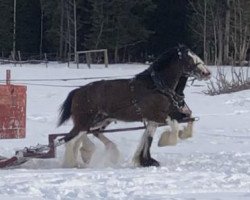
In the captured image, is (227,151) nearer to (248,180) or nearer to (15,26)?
(248,180)

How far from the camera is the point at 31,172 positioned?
923cm

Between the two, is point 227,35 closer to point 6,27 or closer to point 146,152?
point 6,27

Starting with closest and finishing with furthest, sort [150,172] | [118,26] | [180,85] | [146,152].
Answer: [150,172]
[146,152]
[180,85]
[118,26]

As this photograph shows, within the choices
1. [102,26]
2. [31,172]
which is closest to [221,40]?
[102,26]

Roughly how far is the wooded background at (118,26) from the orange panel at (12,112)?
116 ft

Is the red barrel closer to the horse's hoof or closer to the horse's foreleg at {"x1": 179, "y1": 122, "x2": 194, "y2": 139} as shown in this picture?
the horse's foreleg at {"x1": 179, "y1": 122, "x2": 194, "y2": 139}

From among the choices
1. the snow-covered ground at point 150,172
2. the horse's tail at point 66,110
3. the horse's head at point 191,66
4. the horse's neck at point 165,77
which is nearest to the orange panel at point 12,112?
the snow-covered ground at point 150,172

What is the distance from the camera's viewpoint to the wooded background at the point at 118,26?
49.6 meters

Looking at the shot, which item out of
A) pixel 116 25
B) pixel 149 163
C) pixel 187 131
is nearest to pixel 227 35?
pixel 116 25

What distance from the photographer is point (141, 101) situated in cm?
1024

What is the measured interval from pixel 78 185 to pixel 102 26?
4799cm

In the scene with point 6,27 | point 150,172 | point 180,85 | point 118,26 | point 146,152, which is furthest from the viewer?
point 6,27

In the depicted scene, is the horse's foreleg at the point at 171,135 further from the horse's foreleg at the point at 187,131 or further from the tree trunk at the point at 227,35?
the tree trunk at the point at 227,35

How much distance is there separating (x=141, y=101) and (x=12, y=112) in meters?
3.11
